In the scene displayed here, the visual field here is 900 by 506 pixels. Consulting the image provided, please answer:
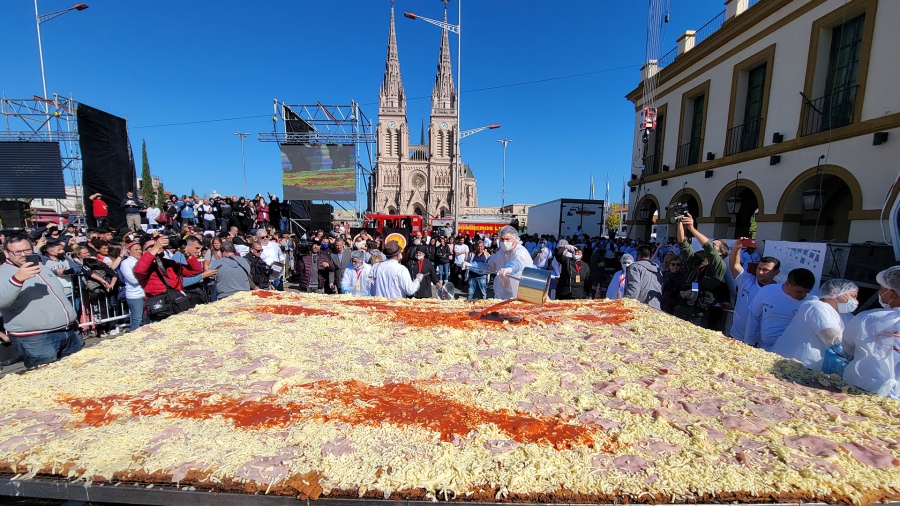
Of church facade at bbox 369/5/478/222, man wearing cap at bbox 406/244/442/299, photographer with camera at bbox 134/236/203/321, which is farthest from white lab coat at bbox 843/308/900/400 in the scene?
church facade at bbox 369/5/478/222

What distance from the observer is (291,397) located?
6.63 feet

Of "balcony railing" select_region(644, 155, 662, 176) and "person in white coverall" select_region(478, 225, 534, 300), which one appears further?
"balcony railing" select_region(644, 155, 662, 176)

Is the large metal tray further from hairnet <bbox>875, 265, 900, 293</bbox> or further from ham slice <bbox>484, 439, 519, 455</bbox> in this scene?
hairnet <bbox>875, 265, 900, 293</bbox>

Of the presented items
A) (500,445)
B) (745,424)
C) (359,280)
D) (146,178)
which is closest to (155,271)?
(359,280)

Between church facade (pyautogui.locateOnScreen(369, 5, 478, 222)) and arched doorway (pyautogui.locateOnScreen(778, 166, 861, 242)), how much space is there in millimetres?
63523

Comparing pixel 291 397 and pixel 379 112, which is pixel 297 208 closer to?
pixel 291 397

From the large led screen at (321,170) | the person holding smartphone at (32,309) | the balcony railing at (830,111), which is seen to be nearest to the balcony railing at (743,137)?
the balcony railing at (830,111)

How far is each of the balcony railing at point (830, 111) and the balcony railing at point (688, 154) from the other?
501cm

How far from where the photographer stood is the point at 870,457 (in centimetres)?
161

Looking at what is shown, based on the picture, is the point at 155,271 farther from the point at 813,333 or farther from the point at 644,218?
the point at 644,218

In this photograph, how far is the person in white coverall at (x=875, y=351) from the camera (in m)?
2.26

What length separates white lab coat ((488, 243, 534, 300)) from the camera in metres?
5.50

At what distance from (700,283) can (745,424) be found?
15.7 feet

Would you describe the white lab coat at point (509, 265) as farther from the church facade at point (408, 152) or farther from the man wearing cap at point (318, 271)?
the church facade at point (408, 152)
